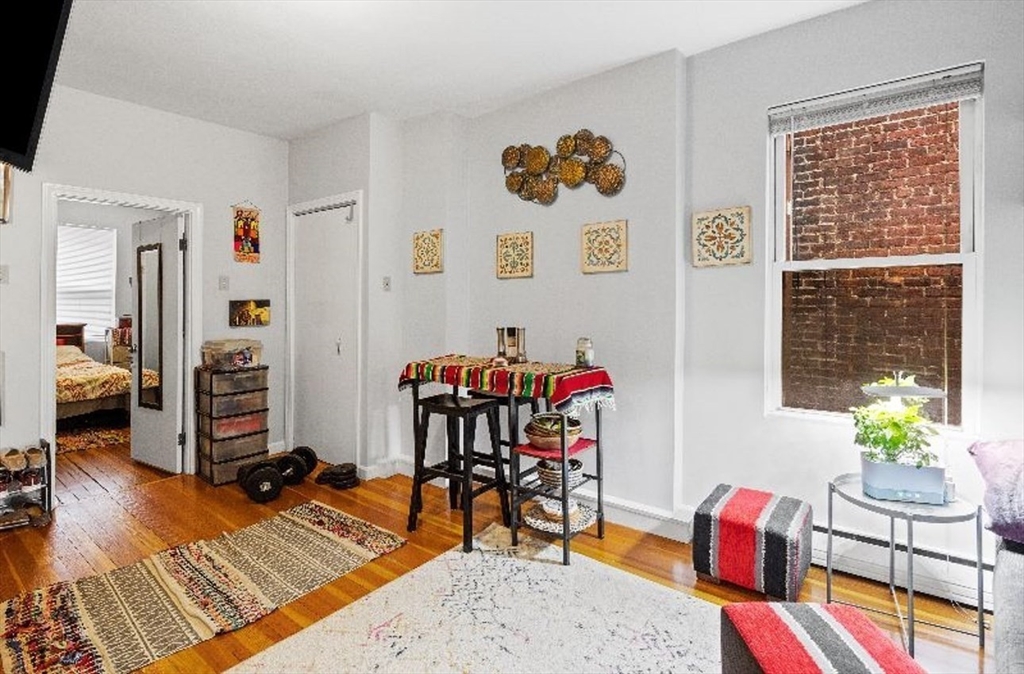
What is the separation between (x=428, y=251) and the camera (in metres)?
3.95

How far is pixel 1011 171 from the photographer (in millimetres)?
2189

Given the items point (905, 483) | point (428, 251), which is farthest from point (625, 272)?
point (905, 483)

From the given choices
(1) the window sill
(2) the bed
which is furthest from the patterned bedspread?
(1) the window sill

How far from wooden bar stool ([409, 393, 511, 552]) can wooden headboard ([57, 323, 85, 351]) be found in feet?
19.9

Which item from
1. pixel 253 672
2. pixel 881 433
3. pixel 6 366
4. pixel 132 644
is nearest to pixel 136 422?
pixel 6 366

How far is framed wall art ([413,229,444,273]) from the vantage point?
386 centimetres

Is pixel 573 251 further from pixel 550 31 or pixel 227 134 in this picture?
pixel 227 134

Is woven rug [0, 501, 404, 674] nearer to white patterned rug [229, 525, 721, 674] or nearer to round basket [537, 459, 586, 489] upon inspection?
white patterned rug [229, 525, 721, 674]

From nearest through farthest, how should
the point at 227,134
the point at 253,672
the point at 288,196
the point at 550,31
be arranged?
the point at 253,672 < the point at 550,31 < the point at 227,134 < the point at 288,196

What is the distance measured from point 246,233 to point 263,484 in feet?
6.79

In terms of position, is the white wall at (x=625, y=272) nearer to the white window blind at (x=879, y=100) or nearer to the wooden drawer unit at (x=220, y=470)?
the white window blind at (x=879, y=100)

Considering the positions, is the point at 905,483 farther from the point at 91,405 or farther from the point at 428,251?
the point at 91,405

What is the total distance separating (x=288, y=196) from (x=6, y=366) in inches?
88.5

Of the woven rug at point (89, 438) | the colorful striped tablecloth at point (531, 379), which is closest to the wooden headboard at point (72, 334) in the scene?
the woven rug at point (89, 438)
